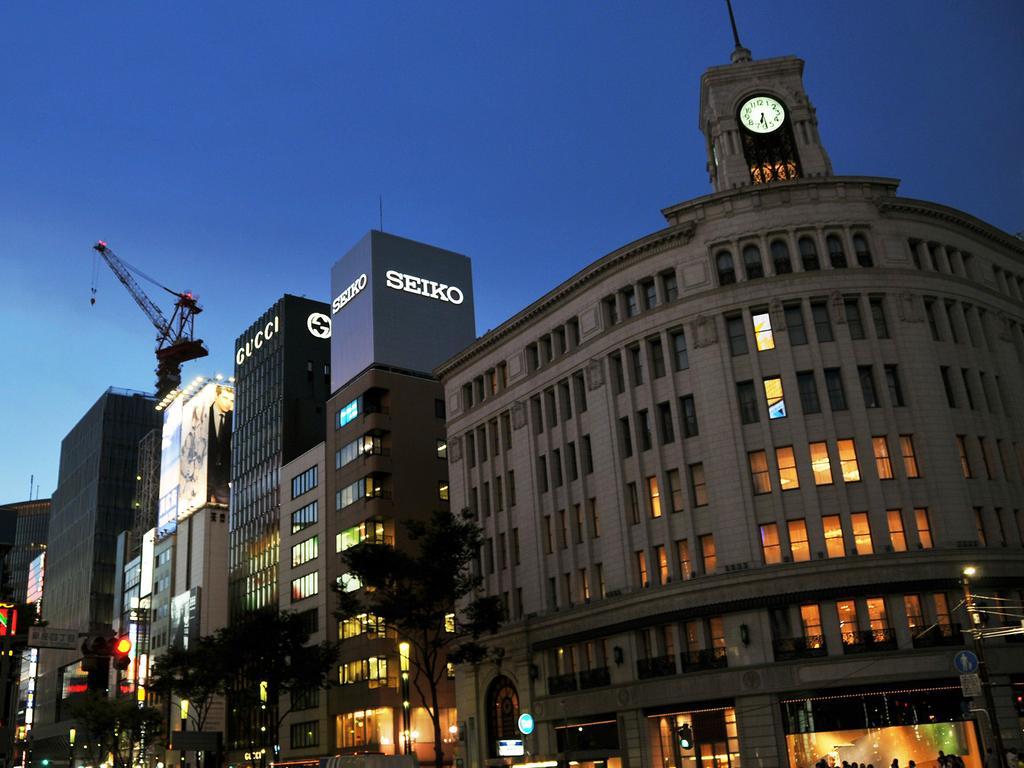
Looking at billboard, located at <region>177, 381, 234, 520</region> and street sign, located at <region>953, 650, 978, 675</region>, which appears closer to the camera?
street sign, located at <region>953, 650, 978, 675</region>

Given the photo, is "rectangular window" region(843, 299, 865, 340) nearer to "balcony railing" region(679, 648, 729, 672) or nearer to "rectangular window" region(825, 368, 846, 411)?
"rectangular window" region(825, 368, 846, 411)

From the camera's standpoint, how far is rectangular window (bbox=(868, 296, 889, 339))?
175ft

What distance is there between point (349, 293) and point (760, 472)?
191 feet

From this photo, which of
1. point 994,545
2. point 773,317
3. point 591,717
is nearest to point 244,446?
point 591,717

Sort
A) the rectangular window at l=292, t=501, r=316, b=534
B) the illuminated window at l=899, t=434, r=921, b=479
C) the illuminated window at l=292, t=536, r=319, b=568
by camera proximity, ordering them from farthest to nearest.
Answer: the rectangular window at l=292, t=501, r=316, b=534 < the illuminated window at l=292, t=536, r=319, b=568 < the illuminated window at l=899, t=434, r=921, b=479

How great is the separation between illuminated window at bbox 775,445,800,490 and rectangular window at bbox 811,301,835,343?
21.1 ft

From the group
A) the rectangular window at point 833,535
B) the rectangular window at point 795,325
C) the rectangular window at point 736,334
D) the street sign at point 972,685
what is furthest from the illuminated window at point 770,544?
the street sign at point 972,685

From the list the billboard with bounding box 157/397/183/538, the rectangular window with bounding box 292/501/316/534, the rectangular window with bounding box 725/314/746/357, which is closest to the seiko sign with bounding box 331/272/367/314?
the rectangular window with bounding box 292/501/316/534

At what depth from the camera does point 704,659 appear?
50.4 m

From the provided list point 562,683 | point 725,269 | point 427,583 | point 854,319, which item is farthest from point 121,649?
point 854,319

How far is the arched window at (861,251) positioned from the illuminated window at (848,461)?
34.6 ft

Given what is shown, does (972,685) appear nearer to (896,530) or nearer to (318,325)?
(896,530)

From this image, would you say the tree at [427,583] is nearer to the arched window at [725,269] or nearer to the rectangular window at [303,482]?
the arched window at [725,269]

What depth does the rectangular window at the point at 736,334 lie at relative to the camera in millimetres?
54375
